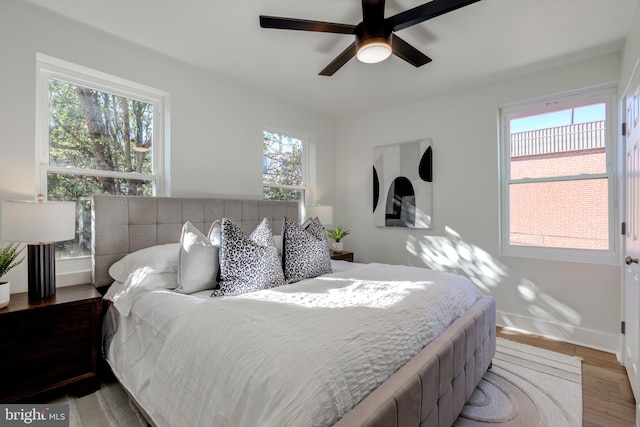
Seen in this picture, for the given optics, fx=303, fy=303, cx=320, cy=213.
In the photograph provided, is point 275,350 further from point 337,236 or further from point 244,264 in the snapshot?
point 337,236

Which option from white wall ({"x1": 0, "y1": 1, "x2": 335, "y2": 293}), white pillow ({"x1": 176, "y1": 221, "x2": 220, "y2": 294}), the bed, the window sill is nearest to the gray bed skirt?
the bed

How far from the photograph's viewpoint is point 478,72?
120 inches

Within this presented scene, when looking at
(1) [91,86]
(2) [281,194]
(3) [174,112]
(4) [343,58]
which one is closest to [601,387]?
(4) [343,58]

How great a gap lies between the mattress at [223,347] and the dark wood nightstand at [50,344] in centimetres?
14

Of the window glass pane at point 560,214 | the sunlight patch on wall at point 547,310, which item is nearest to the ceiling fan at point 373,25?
the window glass pane at point 560,214

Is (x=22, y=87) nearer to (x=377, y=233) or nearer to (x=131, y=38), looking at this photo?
(x=131, y=38)

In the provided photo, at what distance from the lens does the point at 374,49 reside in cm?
196

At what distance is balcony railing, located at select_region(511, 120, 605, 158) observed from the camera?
2.89 metres

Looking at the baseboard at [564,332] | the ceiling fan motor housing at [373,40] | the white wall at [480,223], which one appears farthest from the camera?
the white wall at [480,223]

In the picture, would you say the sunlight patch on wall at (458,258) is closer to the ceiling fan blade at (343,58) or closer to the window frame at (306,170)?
the window frame at (306,170)

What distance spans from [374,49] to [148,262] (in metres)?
2.07

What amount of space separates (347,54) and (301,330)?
1896 millimetres

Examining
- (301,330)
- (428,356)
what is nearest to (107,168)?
(301,330)

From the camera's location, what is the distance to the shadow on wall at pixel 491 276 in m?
2.97
